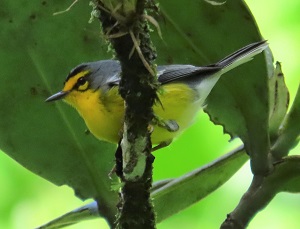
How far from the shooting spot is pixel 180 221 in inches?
105

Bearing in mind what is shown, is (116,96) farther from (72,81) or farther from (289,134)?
(289,134)

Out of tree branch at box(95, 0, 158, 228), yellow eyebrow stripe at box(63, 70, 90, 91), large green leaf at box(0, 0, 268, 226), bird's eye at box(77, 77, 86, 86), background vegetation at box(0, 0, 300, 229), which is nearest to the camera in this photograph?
tree branch at box(95, 0, 158, 228)

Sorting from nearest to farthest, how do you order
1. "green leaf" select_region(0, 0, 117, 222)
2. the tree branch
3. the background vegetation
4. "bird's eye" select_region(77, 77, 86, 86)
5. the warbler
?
→ 1. the tree branch
2. "green leaf" select_region(0, 0, 117, 222)
3. the warbler
4. "bird's eye" select_region(77, 77, 86, 86)
5. the background vegetation

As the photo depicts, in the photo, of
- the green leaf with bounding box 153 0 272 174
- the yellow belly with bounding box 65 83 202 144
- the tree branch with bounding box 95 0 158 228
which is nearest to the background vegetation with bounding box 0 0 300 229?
the yellow belly with bounding box 65 83 202 144

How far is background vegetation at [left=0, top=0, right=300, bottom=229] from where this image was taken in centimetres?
255

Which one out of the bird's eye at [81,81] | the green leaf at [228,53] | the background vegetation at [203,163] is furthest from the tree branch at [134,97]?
the background vegetation at [203,163]

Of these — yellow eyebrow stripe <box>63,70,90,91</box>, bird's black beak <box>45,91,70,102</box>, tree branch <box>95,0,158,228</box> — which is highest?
tree branch <box>95,0,158,228</box>

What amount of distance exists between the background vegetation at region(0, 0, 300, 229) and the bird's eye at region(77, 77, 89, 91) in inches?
17.0

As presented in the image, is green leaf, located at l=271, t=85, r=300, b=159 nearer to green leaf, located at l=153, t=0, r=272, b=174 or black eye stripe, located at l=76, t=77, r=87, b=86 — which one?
green leaf, located at l=153, t=0, r=272, b=174

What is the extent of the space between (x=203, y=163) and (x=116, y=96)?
0.74 meters

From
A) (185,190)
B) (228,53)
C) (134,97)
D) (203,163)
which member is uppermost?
(134,97)

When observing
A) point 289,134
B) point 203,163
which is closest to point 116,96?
point 289,134

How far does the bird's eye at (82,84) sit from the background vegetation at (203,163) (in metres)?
0.43

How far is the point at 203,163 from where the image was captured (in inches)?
103
